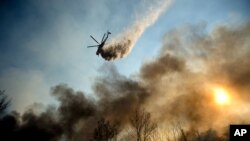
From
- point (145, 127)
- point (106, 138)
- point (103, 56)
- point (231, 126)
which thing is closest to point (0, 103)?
point (106, 138)

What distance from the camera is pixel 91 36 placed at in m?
48.9

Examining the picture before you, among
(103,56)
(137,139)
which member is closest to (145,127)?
(137,139)

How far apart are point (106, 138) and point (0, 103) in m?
24.4

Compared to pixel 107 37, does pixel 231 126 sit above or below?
below

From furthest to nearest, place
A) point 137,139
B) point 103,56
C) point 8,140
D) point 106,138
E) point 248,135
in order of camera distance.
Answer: point 8,140
point 106,138
point 137,139
point 103,56
point 248,135

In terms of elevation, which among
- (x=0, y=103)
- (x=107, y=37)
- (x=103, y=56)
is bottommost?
(x=0, y=103)

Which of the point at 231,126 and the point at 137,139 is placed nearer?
the point at 231,126

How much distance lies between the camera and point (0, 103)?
192 feet

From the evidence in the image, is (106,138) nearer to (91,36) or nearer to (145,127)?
(145,127)

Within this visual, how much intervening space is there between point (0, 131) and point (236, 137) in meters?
81.1

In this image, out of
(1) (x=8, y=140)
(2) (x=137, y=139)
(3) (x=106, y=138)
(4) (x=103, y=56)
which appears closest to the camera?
(4) (x=103, y=56)

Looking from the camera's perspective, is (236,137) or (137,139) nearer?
(236,137)

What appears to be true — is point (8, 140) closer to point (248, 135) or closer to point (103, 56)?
point (103, 56)

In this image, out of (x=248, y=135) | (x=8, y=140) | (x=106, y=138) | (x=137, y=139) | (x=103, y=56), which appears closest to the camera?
(x=248, y=135)
